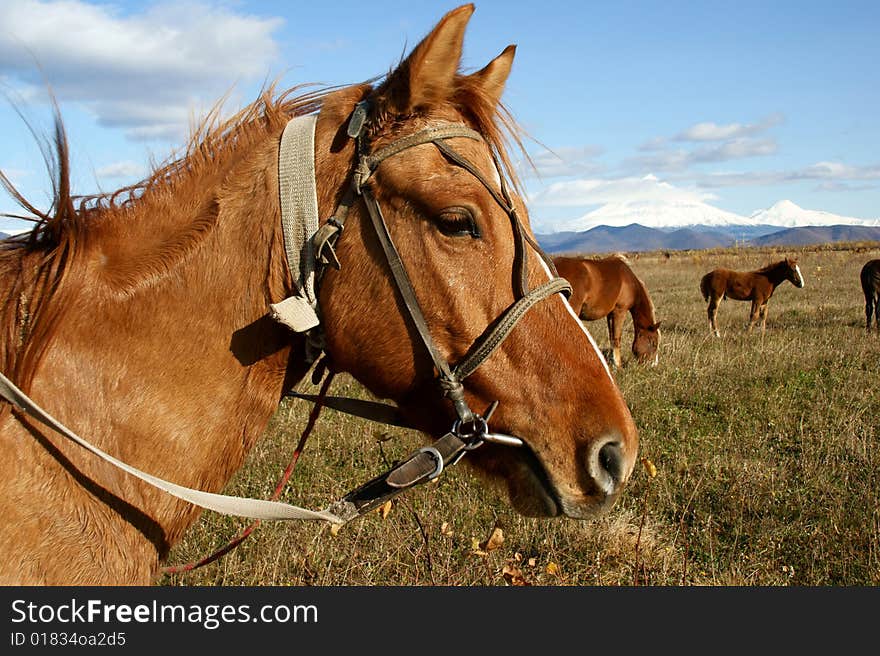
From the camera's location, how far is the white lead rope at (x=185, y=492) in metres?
1.83

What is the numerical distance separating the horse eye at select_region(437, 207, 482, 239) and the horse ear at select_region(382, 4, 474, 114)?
398mm

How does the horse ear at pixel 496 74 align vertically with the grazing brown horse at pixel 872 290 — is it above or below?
above

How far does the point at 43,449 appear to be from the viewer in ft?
6.26

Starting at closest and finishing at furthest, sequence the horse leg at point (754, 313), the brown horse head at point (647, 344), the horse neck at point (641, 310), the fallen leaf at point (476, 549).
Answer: the fallen leaf at point (476, 549)
the brown horse head at point (647, 344)
the horse neck at point (641, 310)
the horse leg at point (754, 313)

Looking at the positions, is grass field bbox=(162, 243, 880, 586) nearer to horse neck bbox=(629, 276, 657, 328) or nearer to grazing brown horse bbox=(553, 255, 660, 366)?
horse neck bbox=(629, 276, 657, 328)

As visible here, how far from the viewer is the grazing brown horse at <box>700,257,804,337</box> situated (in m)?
19.3

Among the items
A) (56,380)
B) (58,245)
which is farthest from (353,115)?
(56,380)

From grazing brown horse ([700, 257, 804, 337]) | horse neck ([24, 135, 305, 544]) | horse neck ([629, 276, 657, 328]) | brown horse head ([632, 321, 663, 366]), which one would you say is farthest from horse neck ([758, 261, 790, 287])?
horse neck ([24, 135, 305, 544])

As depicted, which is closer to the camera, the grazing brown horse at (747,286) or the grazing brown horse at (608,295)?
the grazing brown horse at (608,295)

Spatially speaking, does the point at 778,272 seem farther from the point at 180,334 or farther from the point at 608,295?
the point at 180,334

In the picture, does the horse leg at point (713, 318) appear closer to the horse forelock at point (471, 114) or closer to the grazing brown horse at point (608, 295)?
the grazing brown horse at point (608, 295)

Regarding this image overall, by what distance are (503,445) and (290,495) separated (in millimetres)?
4012

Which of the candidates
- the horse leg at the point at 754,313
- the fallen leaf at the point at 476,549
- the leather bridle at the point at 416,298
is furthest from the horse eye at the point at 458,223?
the horse leg at the point at 754,313

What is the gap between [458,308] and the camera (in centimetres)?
201
